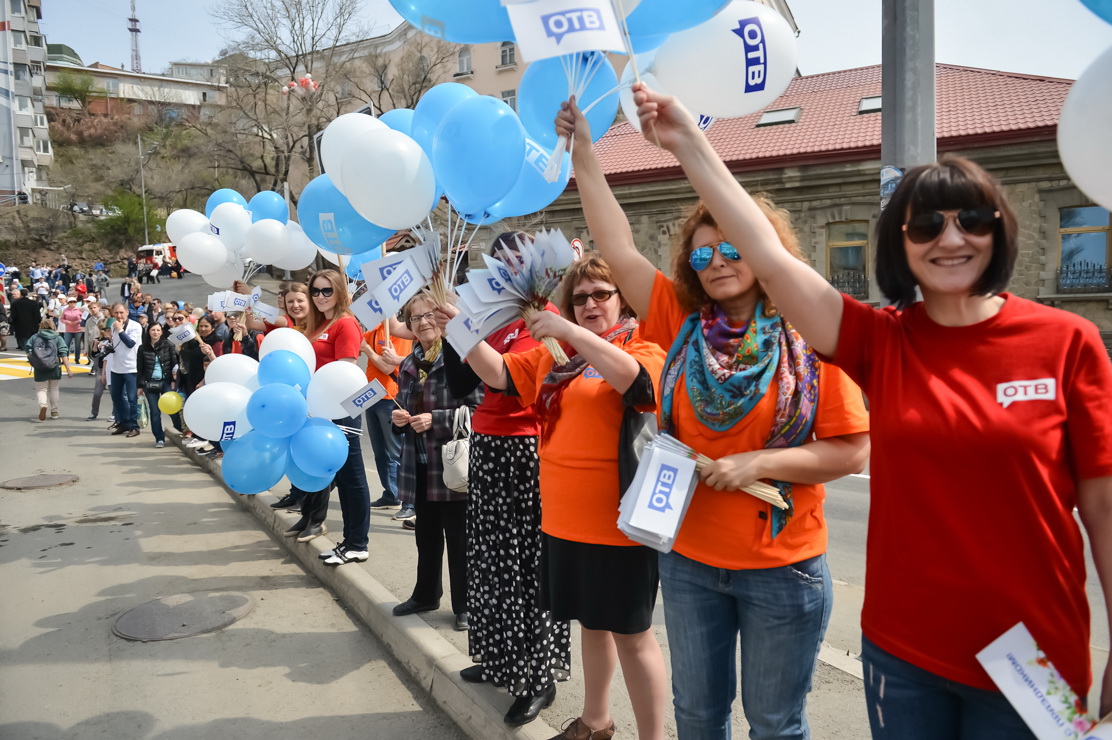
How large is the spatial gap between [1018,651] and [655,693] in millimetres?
1392

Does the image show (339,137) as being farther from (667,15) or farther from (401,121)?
(667,15)

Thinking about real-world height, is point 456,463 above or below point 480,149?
below

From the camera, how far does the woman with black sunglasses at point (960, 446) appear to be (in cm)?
137

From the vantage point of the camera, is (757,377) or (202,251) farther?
(202,251)

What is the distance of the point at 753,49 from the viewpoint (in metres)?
2.30

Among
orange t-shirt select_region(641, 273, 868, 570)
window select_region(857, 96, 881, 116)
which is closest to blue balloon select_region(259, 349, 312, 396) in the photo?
orange t-shirt select_region(641, 273, 868, 570)

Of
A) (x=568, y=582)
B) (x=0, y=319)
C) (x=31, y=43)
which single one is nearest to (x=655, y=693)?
(x=568, y=582)

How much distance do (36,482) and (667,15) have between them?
345 inches

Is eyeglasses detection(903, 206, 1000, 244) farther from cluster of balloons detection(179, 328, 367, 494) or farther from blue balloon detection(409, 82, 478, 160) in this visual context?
cluster of balloons detection(179, 328, 367, 494)

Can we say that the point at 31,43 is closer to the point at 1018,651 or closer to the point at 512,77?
the point at 512,77

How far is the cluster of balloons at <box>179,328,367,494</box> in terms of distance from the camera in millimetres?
4629

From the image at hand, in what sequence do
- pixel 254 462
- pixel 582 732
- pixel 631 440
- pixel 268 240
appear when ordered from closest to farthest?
pixel 631 440
pixel 582 732
pixel 254 462
pixel 268 240

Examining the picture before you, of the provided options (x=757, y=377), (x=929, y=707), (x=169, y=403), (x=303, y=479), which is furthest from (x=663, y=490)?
(x=169, y=403)

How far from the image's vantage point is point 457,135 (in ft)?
9.54
